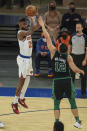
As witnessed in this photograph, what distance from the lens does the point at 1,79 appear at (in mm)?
13820

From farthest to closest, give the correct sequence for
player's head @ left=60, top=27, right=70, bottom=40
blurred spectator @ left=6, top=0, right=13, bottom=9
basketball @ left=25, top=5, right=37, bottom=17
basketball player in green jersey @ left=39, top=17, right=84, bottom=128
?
blurred spectator @ left=6, top=0, right=13, bottom=9 → player's head @ left=60, top=27, right=70, bottom=40 → basketball @ left=25, top=5, right=37, bottom=17 → basketball player in green jersey @ left=39, top=17, right=84, bottom=128

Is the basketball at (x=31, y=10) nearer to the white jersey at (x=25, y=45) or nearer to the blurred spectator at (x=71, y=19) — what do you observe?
the white jersey at (x=25, y=45)

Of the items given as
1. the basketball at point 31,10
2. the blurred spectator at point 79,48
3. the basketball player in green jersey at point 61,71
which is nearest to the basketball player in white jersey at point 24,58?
the basketball at point 31,10

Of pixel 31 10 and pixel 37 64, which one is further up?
pixel 31 10

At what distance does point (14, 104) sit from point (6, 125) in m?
0.47

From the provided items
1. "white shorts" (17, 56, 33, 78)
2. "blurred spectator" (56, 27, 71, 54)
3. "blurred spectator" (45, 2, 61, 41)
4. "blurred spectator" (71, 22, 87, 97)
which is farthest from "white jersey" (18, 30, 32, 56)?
"blurred spectator" (56, 27, 71, 54)

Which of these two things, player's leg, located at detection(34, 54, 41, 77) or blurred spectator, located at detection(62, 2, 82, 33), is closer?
player's leg, located at detection(34, 54, 41, 77)

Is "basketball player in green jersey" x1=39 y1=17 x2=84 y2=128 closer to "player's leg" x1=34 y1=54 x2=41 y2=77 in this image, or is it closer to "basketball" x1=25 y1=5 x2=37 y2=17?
"basketball" x1=25 y1=5 x2=37 y2=17

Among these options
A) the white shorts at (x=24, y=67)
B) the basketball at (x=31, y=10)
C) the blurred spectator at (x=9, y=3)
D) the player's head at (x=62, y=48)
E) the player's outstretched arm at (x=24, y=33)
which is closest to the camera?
the player's head at (x=62, y=48)

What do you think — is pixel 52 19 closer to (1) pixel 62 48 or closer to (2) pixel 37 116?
(2) pixel 37 116

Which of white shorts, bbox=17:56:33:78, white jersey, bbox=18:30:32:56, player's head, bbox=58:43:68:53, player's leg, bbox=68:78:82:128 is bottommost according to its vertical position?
player's leg, bbox=68:78:82:128

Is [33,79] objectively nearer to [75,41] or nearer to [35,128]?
[75,41]

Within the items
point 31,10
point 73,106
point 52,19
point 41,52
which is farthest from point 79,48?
point 52,19

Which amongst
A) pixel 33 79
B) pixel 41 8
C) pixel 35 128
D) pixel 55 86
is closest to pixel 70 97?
pixel 55 86
